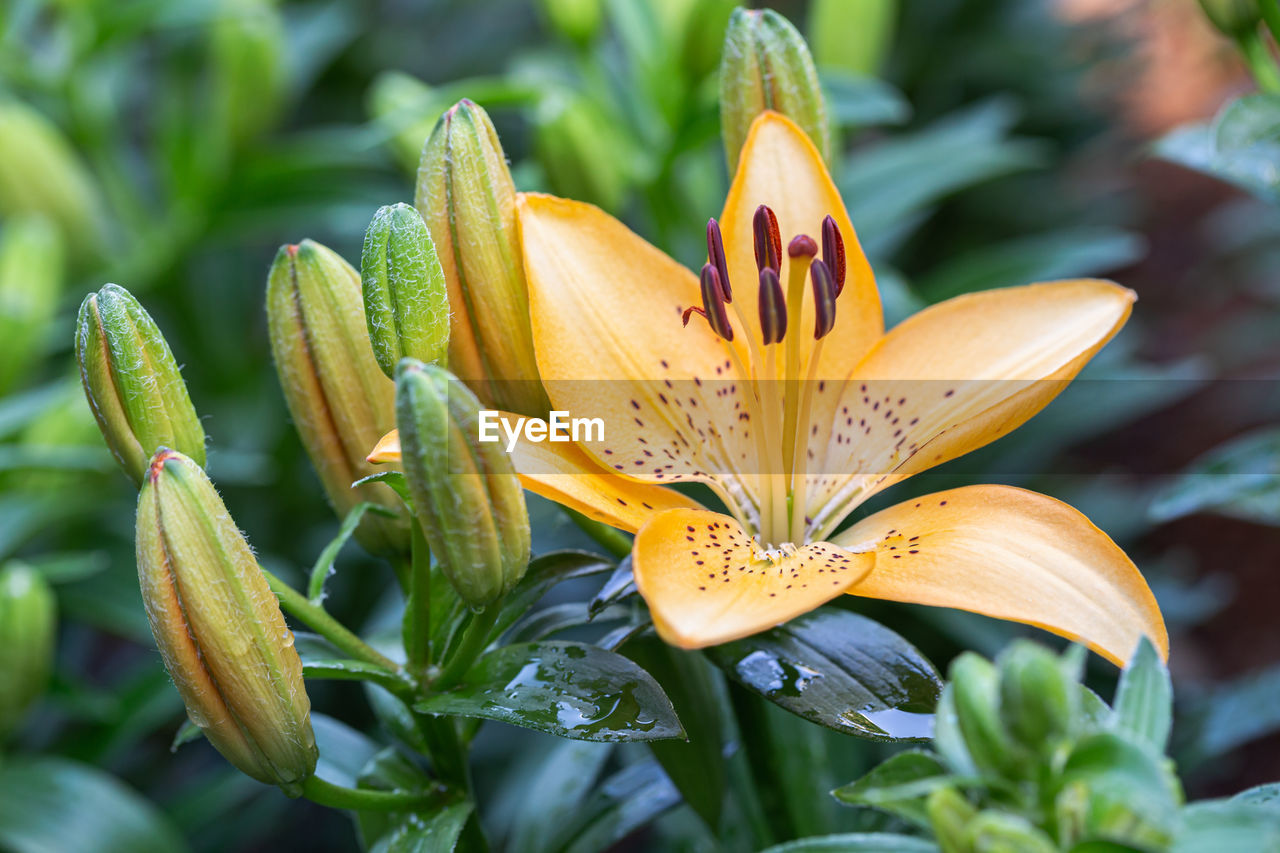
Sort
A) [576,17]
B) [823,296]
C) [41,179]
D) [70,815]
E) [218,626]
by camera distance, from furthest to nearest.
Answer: [41,179]
[576,17]
[70,815]
[823,296]
[218,626]

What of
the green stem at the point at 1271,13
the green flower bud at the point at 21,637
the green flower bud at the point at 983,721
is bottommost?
the green flower bud at the point at 21,637

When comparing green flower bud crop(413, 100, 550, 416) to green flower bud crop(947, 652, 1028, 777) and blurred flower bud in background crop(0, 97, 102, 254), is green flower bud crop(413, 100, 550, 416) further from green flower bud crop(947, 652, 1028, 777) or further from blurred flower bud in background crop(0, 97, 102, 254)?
blurred flower bud in background crop(0, 97, 102, 254)

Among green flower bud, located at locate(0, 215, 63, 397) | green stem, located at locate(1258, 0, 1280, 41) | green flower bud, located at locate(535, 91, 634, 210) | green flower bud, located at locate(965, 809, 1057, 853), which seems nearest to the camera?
green flower bud, located at locate(965, 809, 1057, 853)

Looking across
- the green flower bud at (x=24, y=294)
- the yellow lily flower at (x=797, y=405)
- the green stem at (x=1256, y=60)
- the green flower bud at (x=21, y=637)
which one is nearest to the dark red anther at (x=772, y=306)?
the yellow lily flower at (x=797, y=405)

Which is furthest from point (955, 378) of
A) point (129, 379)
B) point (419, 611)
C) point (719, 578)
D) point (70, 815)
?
point (70, 815)

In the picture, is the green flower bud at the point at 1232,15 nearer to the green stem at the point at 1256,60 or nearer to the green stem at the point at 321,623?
the green stem at the point at 1256,60

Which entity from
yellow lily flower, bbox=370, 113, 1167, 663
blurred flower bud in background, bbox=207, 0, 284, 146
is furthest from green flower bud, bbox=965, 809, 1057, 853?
blurred flower bud in background, bbox=207, 0, 284, 146

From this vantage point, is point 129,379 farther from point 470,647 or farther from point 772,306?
point 772,306
